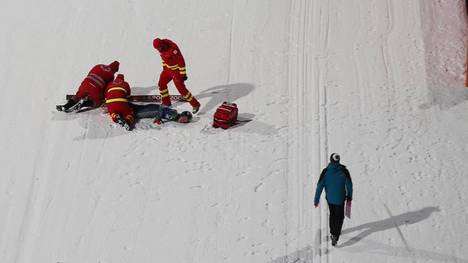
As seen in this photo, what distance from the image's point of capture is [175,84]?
12055mm

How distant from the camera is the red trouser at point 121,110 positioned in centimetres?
1170

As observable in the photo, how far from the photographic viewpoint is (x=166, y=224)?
392 inches

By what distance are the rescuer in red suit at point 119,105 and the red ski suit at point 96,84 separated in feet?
1.49

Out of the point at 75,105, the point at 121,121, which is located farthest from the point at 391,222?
the point at 75,105

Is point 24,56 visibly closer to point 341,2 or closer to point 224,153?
point 224,153

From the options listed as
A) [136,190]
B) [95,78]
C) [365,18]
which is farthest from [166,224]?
[365,18]

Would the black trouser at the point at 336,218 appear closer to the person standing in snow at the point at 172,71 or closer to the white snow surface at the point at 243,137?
the white snow surface at the point at 243,137

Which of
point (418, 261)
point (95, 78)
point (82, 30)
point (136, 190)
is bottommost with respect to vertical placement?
point (418, 261)

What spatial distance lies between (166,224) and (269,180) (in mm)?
1926

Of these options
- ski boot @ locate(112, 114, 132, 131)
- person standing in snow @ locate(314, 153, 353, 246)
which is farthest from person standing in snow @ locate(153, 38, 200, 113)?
person standing in snow @ locate(314, 153, 353, 246)

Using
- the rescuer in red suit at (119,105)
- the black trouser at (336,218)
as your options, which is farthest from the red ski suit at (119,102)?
the black trouser at (336,218)

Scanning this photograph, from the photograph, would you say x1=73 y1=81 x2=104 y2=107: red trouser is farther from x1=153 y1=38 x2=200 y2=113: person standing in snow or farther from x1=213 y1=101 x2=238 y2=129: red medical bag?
x1=213 y1=101 x2=238 y2=129: red medical bag

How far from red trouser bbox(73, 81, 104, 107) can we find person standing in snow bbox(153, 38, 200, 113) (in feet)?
3.95

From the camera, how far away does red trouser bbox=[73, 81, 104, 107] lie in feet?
39.8
